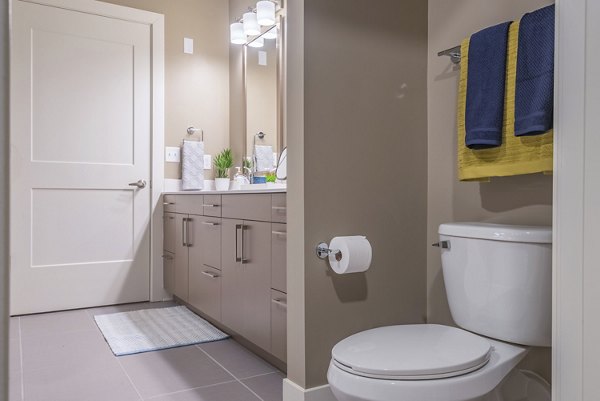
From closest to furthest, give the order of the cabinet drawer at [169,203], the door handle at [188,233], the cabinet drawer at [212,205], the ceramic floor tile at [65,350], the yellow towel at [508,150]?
the yellow towel at [508,150]
the ceramic floor tile at [65,350]
the cabinet drawer at [212,205]
the door handle at [188,233]
the cabinet drawer at [169,203]

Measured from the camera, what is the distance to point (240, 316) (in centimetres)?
237

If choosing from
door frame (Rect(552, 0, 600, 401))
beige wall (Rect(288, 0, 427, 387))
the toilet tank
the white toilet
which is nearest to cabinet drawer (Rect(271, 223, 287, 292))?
beige wall (Rect(288, 0, 427, 387))

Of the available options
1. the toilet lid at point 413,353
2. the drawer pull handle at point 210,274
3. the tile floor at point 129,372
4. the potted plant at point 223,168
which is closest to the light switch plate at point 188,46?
the potted plant at point 223,168

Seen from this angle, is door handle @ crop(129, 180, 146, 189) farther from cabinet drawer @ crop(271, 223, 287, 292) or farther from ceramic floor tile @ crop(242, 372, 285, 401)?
ceramic floor tile @ crop(242, 372, 285, 401)

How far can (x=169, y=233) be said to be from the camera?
11.3 feet

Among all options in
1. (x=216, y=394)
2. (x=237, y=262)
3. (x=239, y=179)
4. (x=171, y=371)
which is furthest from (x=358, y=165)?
(x=239, y=179)

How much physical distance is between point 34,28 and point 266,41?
1535 millimetres

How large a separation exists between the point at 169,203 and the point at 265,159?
0.79 m

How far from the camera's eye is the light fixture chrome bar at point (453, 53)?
1.79 meters

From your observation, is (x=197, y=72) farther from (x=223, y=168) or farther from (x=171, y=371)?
(x=171, y=371)

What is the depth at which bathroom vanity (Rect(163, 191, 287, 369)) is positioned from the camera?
2.04 m

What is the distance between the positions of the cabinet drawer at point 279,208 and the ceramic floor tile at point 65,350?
1134mm

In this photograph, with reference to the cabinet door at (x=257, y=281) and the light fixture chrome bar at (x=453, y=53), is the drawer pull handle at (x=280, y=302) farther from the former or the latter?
the light fixture chrome bar at (x=453, y=53)

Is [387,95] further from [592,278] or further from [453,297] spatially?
[592,278]
